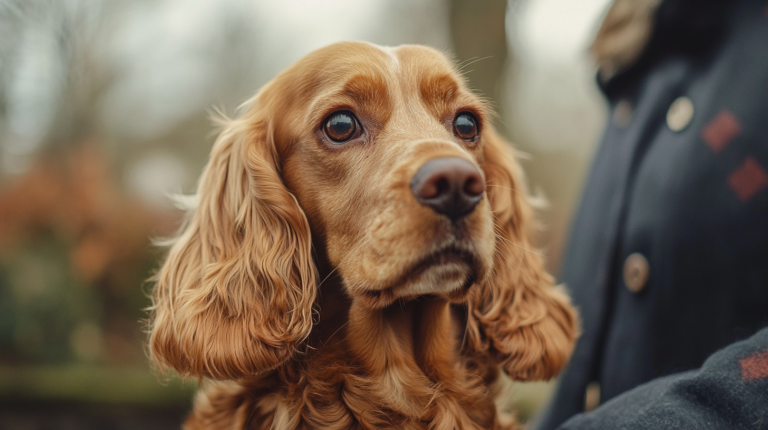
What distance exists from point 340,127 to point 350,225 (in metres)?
0.38

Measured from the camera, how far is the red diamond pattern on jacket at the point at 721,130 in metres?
1.85

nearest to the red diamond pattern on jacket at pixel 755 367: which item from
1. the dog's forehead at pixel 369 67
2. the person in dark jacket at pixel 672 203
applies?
the person in dark jacket at pixel 672 203

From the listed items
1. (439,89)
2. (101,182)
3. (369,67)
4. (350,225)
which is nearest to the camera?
(350,225)

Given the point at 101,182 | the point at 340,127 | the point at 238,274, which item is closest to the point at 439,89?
the point at 340,127

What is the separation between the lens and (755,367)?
1262 mm

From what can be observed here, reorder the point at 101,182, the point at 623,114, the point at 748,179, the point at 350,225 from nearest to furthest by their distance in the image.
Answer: the point at 748,179 < the point at 350,225 < the point at 623,114 < the point at 101,182

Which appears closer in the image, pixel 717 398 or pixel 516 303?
pixel 717 398

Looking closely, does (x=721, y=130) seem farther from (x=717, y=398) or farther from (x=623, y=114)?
(x=717, y=398)

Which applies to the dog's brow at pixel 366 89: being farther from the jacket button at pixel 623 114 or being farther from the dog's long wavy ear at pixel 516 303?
the jacket button at pixel 623 114

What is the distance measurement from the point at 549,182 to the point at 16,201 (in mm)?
7204

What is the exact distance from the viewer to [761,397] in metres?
1.23

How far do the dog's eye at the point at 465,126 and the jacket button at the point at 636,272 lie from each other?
0.82m

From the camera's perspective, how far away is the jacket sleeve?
1233 mm

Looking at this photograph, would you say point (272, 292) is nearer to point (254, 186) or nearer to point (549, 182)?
point (254, 186)
